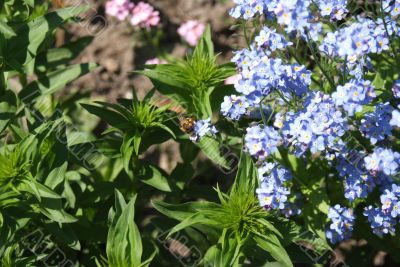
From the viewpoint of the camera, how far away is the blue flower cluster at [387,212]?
3.96m

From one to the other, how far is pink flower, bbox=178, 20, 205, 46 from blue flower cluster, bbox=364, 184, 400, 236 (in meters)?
3.26

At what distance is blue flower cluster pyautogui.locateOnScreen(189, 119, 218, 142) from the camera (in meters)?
4.16

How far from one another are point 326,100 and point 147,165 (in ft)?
5.19

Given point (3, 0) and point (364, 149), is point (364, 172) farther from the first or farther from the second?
point (3, 0)

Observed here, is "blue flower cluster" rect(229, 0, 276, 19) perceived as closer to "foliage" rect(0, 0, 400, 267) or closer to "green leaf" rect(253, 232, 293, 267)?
"foliage" rect(0, 0, 400, 267)

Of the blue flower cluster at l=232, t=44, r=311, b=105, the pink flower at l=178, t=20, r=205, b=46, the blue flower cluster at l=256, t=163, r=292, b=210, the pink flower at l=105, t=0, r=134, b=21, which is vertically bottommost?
the pink flower at l=178, t=20, r=205, b=46

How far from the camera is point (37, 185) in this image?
3.91m

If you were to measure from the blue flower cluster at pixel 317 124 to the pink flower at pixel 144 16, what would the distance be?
3.40 metres

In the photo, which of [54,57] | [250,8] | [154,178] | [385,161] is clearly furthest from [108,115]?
[385,161]

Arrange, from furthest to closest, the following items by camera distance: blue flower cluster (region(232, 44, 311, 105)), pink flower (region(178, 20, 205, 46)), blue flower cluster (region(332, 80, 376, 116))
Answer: pink flower (region(178, 20, 205, 46))
blue flower cluster (region(232, 44, 311, 105))
blue flower cluster (region(332, 80, 376, 116))

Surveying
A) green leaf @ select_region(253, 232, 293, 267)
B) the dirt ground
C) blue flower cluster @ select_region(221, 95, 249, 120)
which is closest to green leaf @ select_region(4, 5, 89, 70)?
blue flower cluster @ select_region(221, 95, 249, 120)

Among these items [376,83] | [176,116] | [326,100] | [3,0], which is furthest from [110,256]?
[376,83]

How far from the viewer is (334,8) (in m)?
4.05

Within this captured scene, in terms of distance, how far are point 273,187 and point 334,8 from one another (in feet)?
4.18
